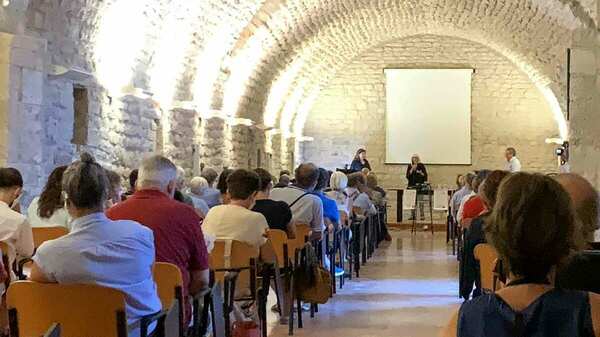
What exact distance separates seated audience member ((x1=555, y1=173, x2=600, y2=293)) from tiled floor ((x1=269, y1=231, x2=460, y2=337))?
9.62 ft

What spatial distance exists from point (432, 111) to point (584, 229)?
58.0 ft

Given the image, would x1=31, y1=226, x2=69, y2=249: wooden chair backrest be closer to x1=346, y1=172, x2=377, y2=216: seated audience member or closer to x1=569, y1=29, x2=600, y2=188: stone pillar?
x1=569, y1=29, x2=600, y2=188: stone pillar

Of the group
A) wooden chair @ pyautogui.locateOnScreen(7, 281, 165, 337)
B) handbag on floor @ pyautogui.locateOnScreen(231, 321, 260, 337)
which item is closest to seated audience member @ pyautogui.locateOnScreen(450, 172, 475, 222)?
handbag on floor @ pyautogui.locateOnScreen(231, 321, 260, 337)

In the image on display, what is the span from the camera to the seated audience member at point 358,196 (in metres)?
10.7

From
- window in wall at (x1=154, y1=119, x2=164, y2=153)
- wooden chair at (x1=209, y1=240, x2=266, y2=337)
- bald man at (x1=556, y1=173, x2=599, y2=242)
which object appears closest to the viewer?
bald man at (x1=556, y1=173, x2=599, y2=242)

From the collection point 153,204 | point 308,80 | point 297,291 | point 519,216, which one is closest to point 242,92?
point 308,80

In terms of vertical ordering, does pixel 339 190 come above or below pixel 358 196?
above

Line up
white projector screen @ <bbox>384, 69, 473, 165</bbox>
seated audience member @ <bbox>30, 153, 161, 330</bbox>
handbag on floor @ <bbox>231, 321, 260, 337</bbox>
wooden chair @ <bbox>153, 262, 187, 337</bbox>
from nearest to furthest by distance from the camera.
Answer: seated audience member @ <bbox>30, 153, 161, 330</bbox>, wooden chair @ <bbox>153, 262, 187, 337</bbox>, handbag on floor @ <bbox>231, 321, 260, 337</bbox>, white projector screen @ <bbox>384, 69, 473, 165</bbox>

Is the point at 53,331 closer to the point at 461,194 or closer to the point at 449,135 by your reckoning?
the point at 461,194

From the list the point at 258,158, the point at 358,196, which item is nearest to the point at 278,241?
the point at 358,196

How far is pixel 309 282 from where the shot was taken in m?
6.13

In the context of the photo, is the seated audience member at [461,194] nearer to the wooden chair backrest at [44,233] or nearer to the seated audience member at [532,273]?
the wooden chair backrest at [44,233]

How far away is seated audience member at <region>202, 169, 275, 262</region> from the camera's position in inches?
202

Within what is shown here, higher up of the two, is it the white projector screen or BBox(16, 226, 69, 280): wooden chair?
the white projector screen
